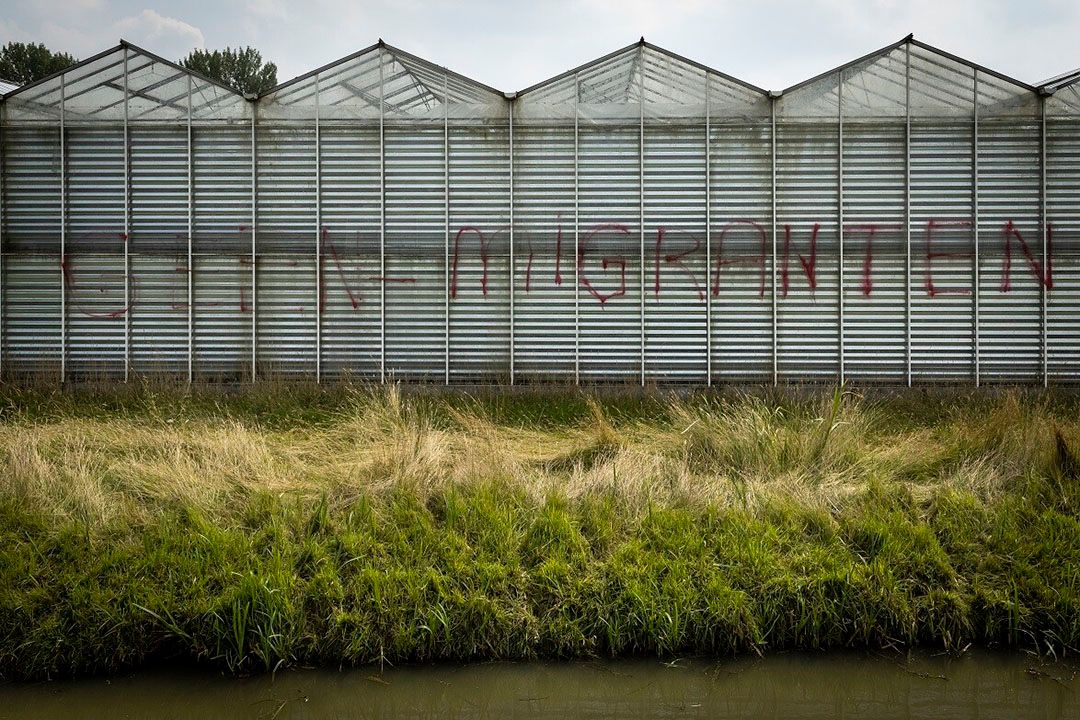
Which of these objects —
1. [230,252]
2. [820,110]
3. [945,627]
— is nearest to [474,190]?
[230,252]

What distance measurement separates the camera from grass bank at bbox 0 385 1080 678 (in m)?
5.70

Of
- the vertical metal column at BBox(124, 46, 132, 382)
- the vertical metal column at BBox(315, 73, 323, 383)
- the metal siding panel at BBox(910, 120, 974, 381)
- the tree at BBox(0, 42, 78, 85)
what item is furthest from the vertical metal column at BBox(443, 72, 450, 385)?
the tree at BBox(0, 42, 78, 85)

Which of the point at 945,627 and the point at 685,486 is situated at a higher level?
the point at 685,486

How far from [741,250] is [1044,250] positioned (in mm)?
4150

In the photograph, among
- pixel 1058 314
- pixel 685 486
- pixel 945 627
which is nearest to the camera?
pixel 945 627

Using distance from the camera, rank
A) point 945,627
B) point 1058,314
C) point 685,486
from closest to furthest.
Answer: point 945,627
point 685,486
point 1058,314

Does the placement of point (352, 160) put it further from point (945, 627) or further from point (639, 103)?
point (945, 627)

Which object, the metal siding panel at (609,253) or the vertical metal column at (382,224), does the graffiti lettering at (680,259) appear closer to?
the metal siding panel at (609,253)

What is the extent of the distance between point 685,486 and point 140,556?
3.81 meters

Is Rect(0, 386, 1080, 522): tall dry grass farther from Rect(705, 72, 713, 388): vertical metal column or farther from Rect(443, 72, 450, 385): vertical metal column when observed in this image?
Rect(443, 72, 450, 385): vertical metal column

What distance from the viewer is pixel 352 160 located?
13523 millimetres

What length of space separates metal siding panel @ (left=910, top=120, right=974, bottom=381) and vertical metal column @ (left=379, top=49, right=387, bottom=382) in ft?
24.4

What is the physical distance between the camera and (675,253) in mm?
13422

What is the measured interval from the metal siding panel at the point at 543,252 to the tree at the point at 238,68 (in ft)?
108
